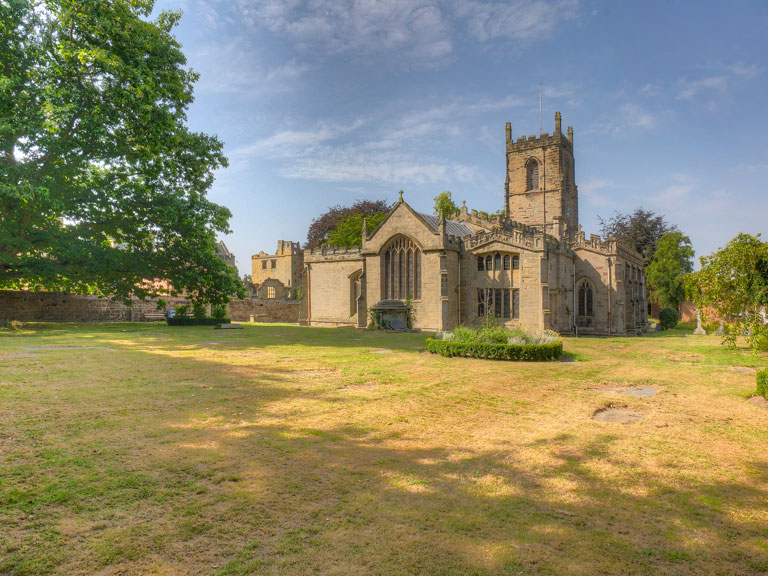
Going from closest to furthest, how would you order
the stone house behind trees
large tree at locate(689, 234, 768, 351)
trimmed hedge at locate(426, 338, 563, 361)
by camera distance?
large tree at locate(689, 234, 768, 351) < trimmed hedge at locate(426, 338, 563, 361) < the stone house behind trees

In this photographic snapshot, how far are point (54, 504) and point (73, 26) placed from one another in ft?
83.9

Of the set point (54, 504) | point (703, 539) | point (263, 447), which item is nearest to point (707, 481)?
point (703, 539)

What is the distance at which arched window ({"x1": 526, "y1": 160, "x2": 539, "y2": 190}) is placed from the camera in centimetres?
4902

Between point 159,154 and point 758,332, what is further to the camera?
point 159,154

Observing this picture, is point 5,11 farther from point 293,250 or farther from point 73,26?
point 293,250

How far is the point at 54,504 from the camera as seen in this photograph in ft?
14.2

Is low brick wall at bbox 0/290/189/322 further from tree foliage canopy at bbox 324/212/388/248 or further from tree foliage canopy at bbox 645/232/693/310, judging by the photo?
tree foliage canopy at bbox 645/232/693/310

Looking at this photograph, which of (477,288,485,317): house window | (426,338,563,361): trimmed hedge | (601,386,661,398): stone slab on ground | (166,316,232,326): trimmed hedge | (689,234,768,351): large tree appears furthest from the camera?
(166,316,232,326): trimmed hedge

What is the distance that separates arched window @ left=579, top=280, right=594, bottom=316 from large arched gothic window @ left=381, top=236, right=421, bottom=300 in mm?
11768

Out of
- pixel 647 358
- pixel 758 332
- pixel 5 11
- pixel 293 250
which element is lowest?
pixel 647 358

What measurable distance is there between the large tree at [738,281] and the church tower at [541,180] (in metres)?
29.4

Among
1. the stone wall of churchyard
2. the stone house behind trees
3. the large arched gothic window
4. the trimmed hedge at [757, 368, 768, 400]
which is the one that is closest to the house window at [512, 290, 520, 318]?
the large arched gothic window

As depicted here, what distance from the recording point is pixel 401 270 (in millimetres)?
33438

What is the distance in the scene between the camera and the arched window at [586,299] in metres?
32.0
